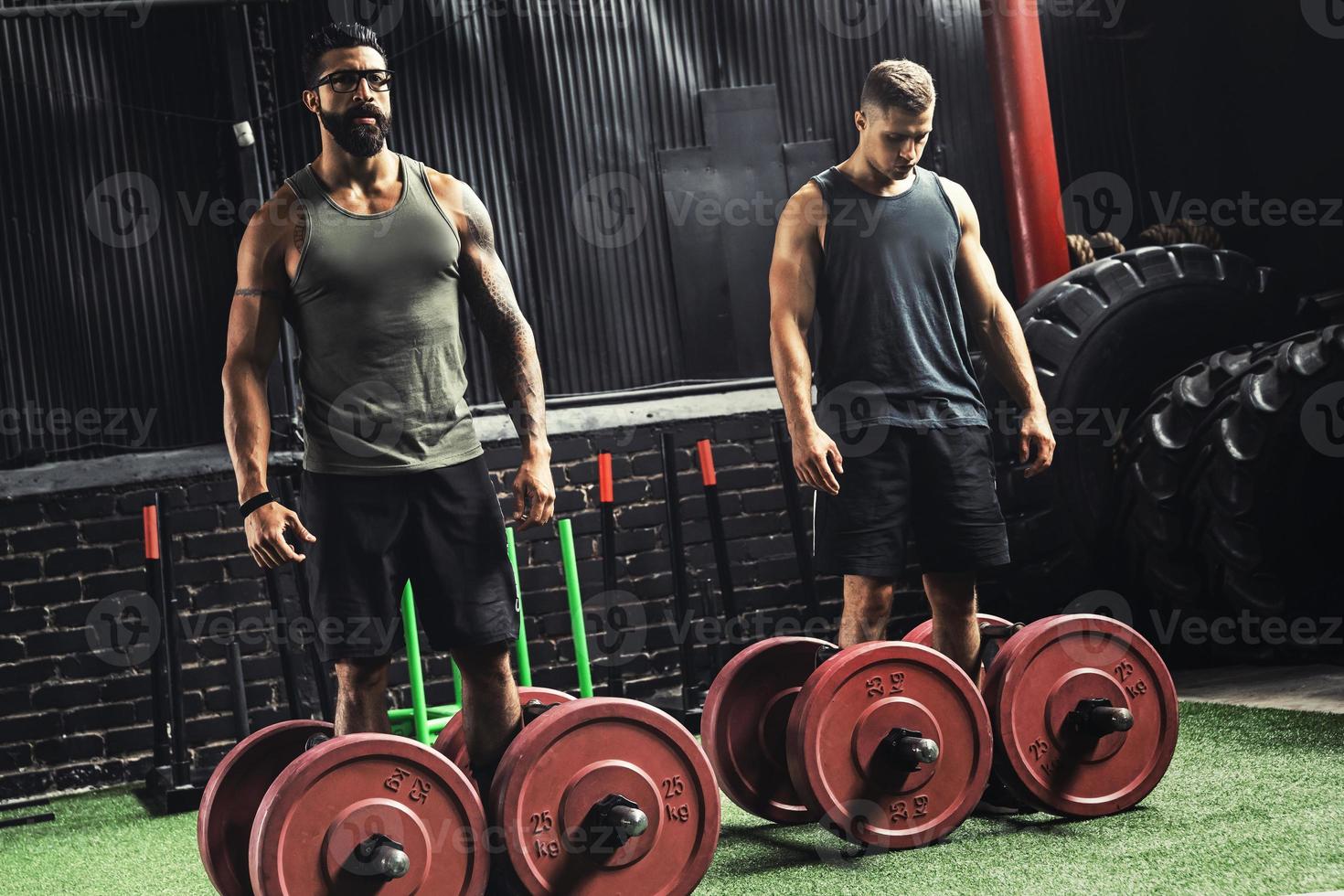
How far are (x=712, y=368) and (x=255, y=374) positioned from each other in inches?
114

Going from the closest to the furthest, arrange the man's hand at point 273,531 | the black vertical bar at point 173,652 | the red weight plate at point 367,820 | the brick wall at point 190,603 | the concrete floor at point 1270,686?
the red weight plate at point 367,820, the man's hand at point 273,531, the concrete floor at point 1270,686, the black vertical bar at point 173,652, the brick wall at point 190,603

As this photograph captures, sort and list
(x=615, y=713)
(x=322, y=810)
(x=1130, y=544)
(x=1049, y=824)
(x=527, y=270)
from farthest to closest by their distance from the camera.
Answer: (x=527, y=270)
(x=1130, y=544)
(x=1049, y=824)
(x=615, y=713)
(x=322, y=810)

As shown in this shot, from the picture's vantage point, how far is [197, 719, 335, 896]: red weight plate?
241 cm

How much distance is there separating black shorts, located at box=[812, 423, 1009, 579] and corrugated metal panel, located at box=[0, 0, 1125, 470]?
230 centimetres

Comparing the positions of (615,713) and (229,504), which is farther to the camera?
(229,504)

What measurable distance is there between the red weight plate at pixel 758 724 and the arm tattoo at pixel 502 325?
2.60 feet

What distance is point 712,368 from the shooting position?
5031 millimetres

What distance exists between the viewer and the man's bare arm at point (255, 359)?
2238 mm

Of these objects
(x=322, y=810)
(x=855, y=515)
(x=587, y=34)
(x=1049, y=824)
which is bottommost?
(x=1049, y=824)

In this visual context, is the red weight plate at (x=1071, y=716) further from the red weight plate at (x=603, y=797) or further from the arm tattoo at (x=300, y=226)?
the arm tattoo at (x=300, y=226)

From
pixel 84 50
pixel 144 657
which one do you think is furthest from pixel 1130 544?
pixel 84 50

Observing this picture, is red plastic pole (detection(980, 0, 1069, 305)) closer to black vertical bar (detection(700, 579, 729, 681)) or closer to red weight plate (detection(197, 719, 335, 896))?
black vertical bar (detection(700, 579, 729, 681))

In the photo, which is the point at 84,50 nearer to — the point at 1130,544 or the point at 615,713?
the point at 615,713

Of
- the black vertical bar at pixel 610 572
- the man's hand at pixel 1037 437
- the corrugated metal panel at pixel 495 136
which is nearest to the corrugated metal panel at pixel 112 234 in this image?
the corrugated metal panel at pixel 495 136
